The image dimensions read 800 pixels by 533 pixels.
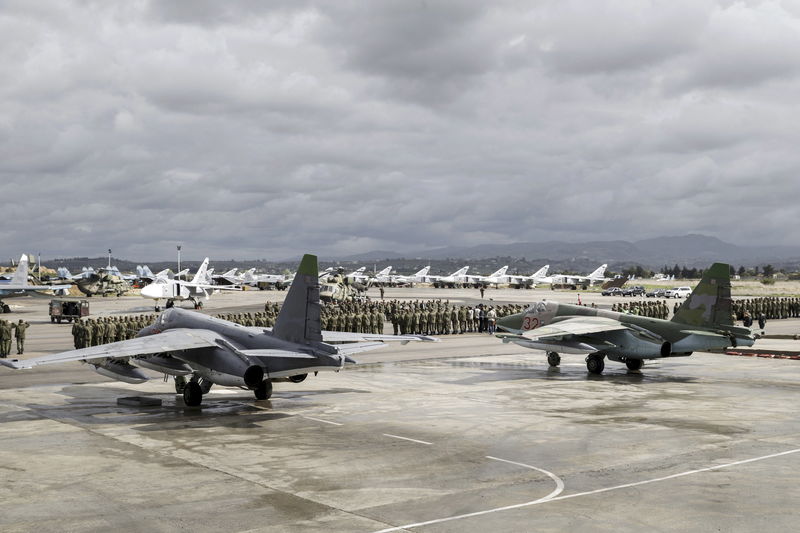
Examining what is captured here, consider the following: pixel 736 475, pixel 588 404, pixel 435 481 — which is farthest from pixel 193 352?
pixel 736 475

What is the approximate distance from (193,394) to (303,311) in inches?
141

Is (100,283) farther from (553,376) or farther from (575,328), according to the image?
(575,328)

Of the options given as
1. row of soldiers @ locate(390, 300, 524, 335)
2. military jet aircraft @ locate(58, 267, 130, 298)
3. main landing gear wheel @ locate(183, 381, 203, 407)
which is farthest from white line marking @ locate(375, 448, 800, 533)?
military jet aircraft @ locate(58, 267, 130, 298)

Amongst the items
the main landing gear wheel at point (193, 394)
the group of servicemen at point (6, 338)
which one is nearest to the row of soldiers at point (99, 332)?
the group of servicemen at point (6, 338)

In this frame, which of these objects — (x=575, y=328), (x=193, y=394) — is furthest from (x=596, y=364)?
(x=193, y=394)

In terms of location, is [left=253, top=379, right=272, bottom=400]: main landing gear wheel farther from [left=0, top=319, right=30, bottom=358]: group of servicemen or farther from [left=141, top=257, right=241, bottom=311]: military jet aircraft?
[left=141, top=257, right=241, bottom=311]: military jet aircraft

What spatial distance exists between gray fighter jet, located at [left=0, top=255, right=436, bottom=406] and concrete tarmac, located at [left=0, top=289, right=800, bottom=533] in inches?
34.6

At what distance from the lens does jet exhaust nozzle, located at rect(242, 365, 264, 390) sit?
17.5 meters

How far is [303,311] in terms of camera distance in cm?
1814

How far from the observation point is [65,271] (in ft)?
366

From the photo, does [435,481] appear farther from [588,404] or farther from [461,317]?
[461,317]

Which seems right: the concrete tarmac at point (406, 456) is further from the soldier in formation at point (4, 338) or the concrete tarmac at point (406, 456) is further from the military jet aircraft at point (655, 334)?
the soldier in formation at point (4, 338)

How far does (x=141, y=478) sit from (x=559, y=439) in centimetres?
792

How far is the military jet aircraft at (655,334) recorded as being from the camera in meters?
25.1
